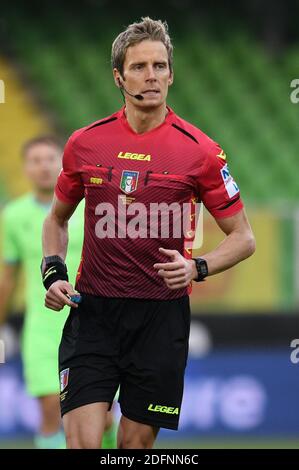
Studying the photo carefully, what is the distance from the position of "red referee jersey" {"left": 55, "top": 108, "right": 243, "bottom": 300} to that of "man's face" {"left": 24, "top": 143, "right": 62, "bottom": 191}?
213 cm

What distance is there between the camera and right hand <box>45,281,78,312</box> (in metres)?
5.11

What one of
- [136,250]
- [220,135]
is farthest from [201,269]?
[220,135]

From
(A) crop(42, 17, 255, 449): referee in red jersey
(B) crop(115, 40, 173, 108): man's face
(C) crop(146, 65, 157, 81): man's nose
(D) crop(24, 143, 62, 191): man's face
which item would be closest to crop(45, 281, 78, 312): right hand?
(A) crop(42, 17, 255, 449): referee in red jersey

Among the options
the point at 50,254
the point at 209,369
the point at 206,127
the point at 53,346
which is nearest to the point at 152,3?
the point at 206,127

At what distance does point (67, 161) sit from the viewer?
5301 millimetres

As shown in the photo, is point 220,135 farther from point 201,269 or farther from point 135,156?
point 201,269

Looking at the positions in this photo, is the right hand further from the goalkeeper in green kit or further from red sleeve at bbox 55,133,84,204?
the goalkeeper in green kit

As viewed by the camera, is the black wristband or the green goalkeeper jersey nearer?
the black wristband

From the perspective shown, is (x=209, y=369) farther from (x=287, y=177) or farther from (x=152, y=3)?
(x=152, y=3)

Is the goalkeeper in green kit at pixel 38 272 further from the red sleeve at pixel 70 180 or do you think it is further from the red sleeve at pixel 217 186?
the red sleeve at pixel 217 186

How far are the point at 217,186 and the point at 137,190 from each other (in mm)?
382

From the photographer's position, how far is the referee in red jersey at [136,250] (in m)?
5.12
